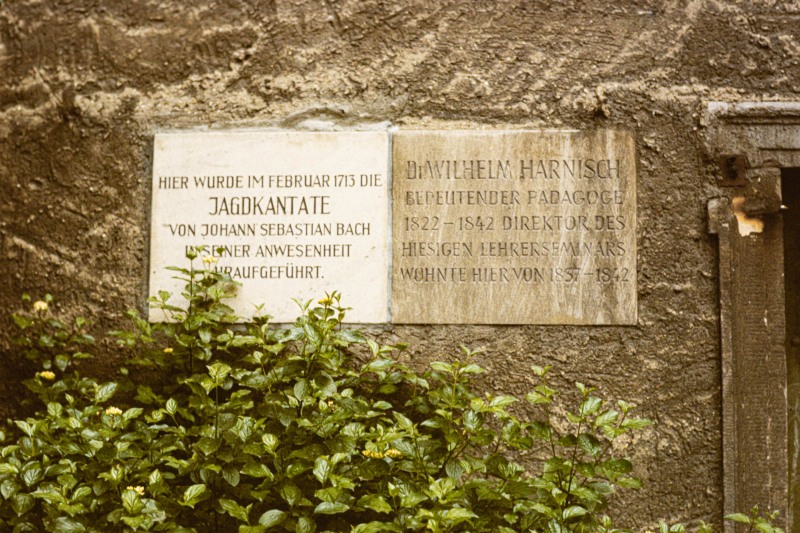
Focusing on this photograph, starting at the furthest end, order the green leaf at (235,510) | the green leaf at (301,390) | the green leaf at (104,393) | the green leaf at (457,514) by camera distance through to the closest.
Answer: the green leaf at (104,393) < the green leaf at (301,390) < the green leaf at (235,510) < the green leaf at (457,514)

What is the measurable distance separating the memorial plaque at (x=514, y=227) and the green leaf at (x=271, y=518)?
44.0 inches

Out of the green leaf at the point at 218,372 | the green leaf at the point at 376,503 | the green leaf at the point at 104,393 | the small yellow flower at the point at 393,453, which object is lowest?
the green leaf at the point at 376,503

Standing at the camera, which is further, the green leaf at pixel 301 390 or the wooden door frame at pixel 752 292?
the wooden door frame at pixel 752 292

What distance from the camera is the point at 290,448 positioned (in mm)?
2488

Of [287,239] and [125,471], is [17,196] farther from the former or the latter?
[125,471]

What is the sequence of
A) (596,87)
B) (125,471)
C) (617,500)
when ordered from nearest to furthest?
(125,471)
(617,500)
(596,87)

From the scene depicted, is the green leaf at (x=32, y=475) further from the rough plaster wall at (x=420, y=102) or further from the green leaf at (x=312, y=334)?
the green leaf at (x=312, y=334)

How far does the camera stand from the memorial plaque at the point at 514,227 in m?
3.07

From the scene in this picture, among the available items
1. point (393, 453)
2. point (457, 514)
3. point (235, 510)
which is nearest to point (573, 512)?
point (457, 514)

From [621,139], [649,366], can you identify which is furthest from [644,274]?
[621,139]

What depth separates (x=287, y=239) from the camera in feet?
10.4

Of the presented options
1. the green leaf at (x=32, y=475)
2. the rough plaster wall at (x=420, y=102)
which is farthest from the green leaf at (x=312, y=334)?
the green leaf at (x=32, y=475)

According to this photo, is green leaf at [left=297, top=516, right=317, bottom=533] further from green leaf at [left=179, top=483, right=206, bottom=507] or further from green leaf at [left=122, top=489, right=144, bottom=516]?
green leaf at [left=122, top=489, right=144, bottom=516]

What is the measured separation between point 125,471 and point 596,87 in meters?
2.72
